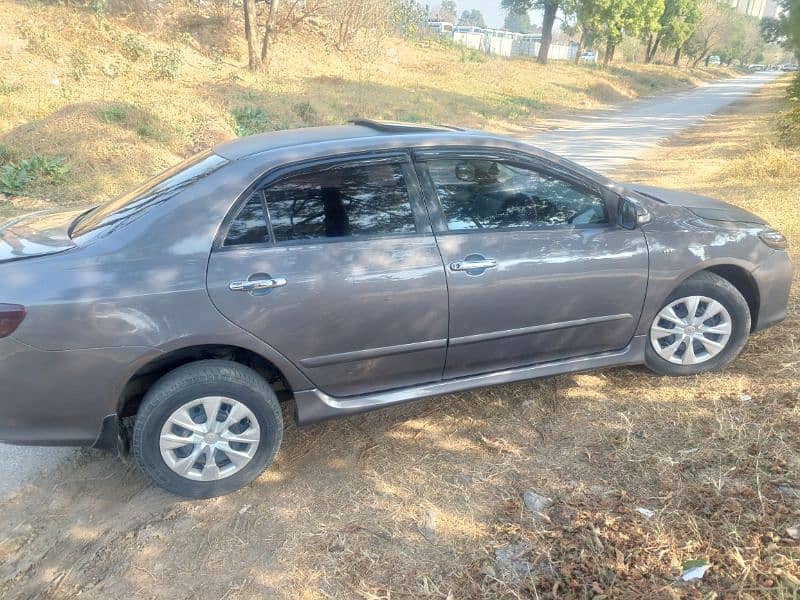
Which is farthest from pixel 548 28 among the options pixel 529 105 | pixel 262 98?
pixel 262 98

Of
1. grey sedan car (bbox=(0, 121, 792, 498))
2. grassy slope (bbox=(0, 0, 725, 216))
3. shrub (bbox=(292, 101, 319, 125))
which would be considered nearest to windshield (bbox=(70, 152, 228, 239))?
grey sedan car (bbox=(0, 121, 792, 498))

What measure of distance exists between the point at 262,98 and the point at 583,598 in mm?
15228

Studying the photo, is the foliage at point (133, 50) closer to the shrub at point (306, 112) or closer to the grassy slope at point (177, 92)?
the grassy slope at point (177, 92)

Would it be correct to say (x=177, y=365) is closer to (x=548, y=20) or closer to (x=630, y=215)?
(x=630, y=215)

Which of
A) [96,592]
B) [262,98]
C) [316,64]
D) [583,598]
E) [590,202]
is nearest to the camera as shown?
[583,598]

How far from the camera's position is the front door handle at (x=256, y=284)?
112 inches

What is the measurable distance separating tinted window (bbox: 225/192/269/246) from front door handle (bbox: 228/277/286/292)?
0.21 m

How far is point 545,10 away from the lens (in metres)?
37.7

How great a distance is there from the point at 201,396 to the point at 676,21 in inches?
2202

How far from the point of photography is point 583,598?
2281 mm

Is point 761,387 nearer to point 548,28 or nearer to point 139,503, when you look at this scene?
point 139,503

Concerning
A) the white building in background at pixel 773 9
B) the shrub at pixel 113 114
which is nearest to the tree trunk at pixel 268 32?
the shrub at pixel 113 114

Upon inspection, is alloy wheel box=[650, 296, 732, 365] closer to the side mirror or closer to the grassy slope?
the side mirror

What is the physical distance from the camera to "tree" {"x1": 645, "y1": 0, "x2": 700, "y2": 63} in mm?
46938
